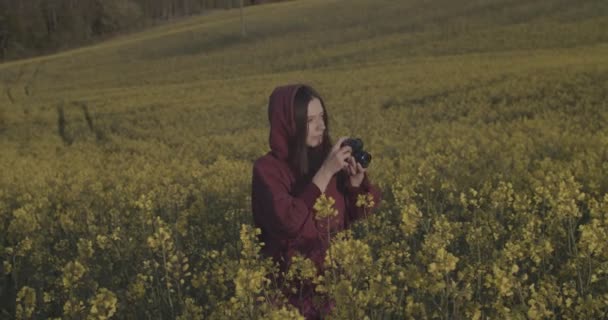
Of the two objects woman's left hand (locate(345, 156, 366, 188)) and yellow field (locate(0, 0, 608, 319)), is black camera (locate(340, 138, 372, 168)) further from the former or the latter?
yellow field (locate(0, 0, 608, 319))

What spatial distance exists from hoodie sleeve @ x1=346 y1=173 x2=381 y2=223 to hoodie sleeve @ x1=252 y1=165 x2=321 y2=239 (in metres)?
0.36

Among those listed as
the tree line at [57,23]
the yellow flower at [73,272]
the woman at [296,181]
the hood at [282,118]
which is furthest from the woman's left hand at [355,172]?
the tree line at [57,23]

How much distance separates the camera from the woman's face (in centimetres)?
339

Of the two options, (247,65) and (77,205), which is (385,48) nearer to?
(247,65)

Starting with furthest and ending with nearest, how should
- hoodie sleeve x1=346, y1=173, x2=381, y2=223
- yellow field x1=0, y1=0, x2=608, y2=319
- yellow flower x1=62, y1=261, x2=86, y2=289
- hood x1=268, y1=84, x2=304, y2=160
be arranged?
hoodie sleeve x1=346, y1=173, x2=381, y2=223, hood x1=268, y1=84, x2=304, y2=160, yellow field x1=0, y1=0, x2=608, y2=319, yellow flower x1=62, y1=261, x2=86, y2=289

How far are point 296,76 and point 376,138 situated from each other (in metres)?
13.4

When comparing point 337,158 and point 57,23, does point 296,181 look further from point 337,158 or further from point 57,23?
point 57,23

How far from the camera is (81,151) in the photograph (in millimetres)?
12094

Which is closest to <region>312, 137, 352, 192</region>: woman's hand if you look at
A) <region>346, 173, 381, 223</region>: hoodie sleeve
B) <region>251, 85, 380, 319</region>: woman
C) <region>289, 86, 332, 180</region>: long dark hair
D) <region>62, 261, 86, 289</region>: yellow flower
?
<region>251, 85, 380, 319</region>: woman

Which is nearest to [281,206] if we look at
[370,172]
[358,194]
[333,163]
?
[333,163]

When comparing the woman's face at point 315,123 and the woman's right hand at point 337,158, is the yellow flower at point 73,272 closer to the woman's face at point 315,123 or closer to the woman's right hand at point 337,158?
the woman's right hand at point 337,158

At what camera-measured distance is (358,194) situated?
3.50 meters

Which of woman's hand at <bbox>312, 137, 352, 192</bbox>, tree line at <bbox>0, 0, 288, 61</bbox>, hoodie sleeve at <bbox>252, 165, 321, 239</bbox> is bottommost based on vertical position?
hoodie sleeve at <bbox>252, 165, 321, 239</bbox>

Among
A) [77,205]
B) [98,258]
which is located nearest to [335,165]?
[98,258]
